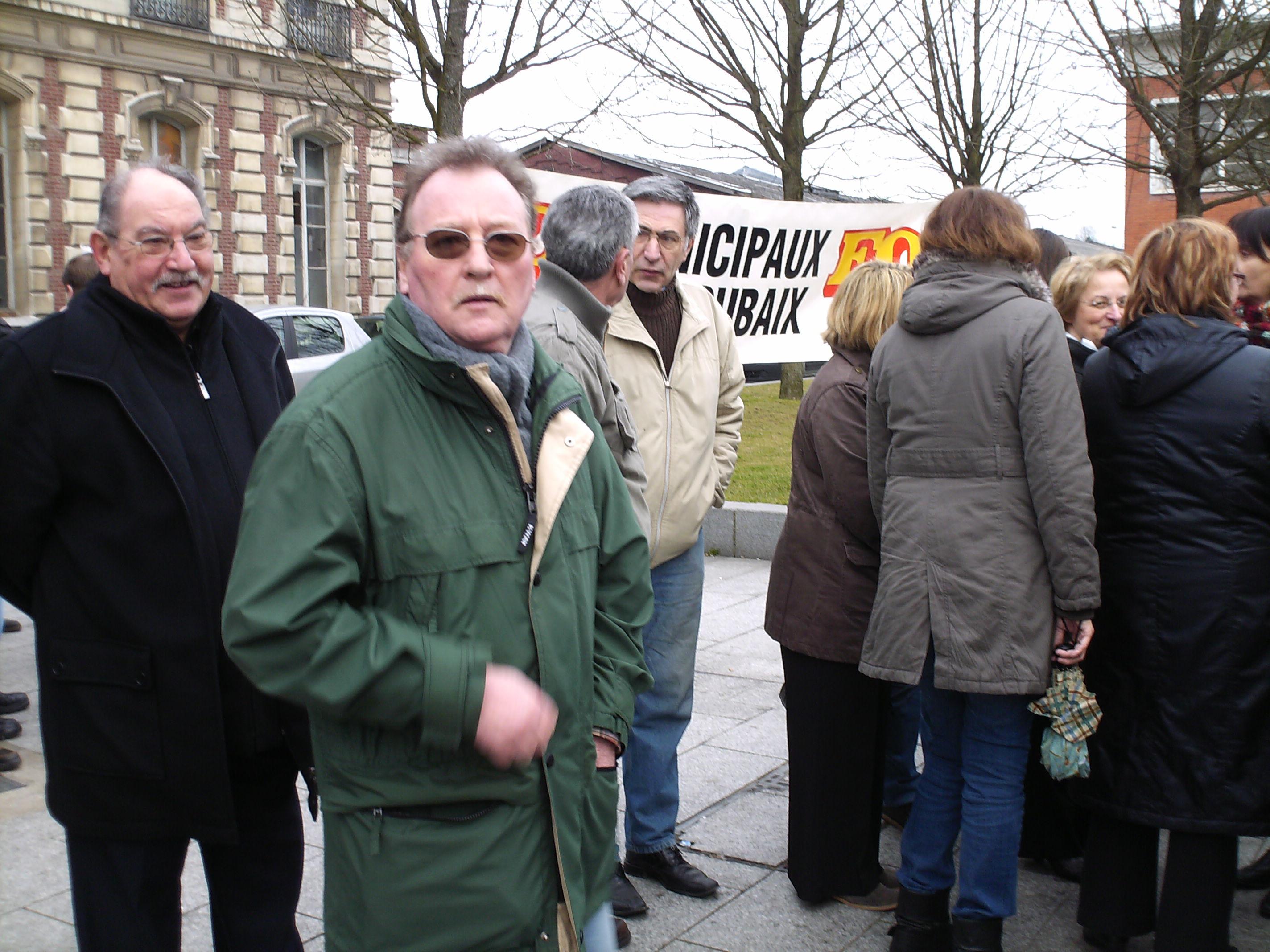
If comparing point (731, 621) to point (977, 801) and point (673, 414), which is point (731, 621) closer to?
Answer: point (673, 414)

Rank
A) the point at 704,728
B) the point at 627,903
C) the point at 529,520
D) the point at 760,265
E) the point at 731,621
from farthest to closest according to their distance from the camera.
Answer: the point at 760,265, the point at 731,621, the point at 704,728, the point at 627,903, the point at 529,520

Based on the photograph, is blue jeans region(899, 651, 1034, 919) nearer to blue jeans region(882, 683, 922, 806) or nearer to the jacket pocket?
blue jeans region(882, 683, 922, 806)

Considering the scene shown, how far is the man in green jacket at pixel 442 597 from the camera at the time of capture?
169 cm

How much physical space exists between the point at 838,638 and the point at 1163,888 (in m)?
1.04

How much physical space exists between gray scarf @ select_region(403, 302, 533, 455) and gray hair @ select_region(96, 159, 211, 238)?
845mm

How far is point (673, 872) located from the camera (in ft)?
12.0

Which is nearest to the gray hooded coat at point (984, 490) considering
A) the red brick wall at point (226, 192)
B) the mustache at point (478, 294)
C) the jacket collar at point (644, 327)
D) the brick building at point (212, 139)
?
the jacket collar at point (644, 327)

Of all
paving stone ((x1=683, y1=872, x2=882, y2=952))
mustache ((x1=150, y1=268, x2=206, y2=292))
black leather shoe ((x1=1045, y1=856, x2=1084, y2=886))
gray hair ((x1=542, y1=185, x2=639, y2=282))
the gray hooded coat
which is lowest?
paving stone ((x1=683, y1=872, x2=882, y2=952))

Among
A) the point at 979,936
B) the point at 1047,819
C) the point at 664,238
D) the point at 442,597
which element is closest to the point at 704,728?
the point at 1047,819

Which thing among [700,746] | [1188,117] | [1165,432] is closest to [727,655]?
[700,746]

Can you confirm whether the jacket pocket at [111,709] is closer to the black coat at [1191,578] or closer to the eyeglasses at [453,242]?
the eyeglasses at [453,242]

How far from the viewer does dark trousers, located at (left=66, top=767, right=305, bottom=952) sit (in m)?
2.42

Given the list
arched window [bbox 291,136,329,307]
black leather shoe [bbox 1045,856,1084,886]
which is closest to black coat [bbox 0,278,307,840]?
black leather shoe [bbox 1045,856,1084,886]

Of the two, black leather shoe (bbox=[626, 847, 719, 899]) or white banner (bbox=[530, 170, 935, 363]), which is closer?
black leather shoe (bbox=[626, 847, 719, 899])
